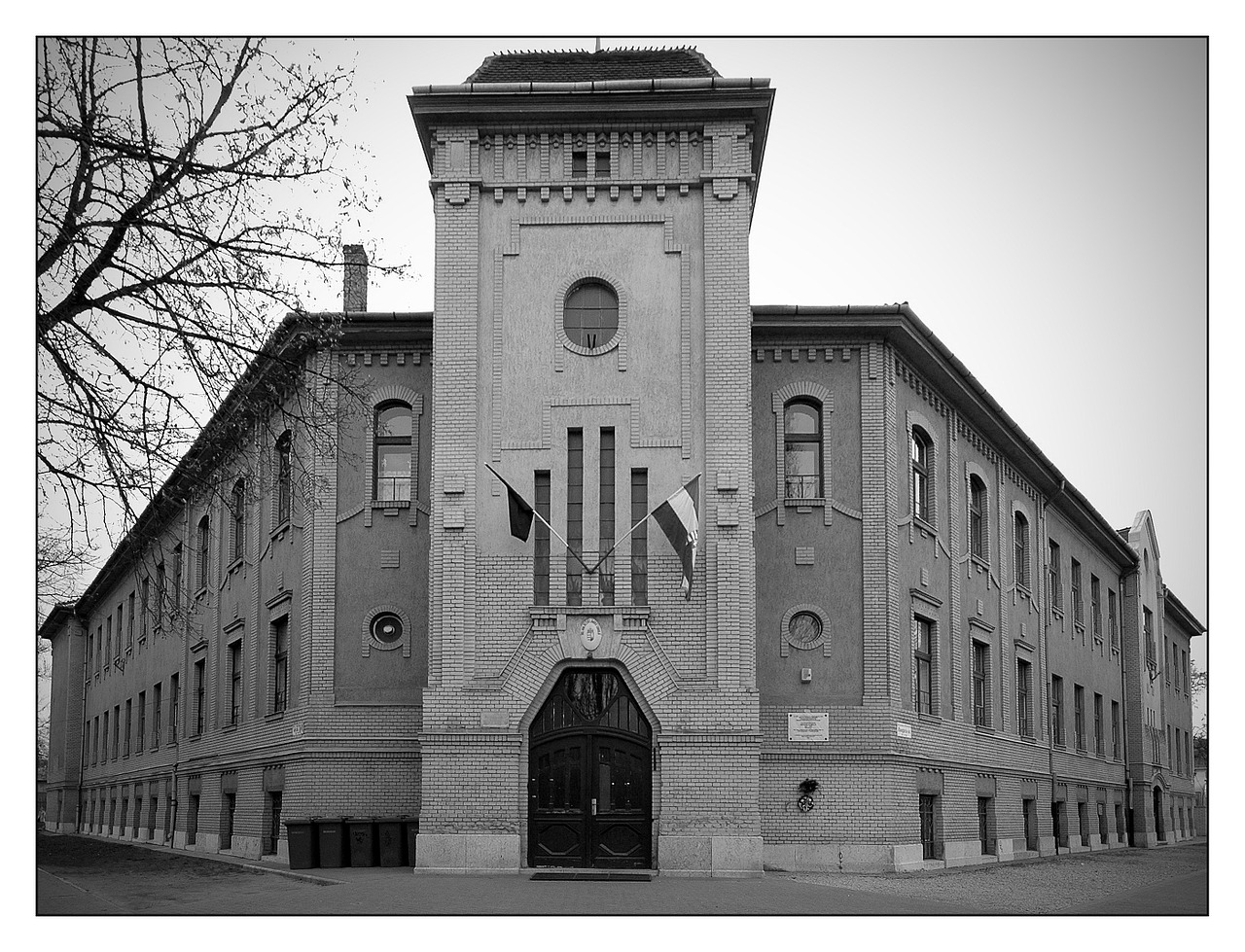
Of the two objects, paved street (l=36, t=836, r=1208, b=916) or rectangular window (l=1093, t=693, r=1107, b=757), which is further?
rectangular window (l=1093, t=693, r=1107, b=757)

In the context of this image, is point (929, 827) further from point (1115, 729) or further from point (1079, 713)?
point (1115, 729)

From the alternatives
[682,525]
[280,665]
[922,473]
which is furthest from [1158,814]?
[682,525]

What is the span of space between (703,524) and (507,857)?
594 centimetres

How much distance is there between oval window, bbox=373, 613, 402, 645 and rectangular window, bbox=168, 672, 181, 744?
41.4ft

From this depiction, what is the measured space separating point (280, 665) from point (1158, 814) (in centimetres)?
2958

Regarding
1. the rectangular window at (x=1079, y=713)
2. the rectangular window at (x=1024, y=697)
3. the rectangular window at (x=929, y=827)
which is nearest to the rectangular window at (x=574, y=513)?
the rectangular window at (x=929, y=827)

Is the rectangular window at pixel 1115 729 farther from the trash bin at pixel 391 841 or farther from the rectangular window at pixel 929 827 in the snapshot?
the trash bin at pixel 391 841

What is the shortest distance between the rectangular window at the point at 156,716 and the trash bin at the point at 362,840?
1711 centimetres

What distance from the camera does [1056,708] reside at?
38500 millimetres

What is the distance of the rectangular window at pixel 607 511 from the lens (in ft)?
79.5

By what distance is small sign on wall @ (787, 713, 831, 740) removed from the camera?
26.6 meters

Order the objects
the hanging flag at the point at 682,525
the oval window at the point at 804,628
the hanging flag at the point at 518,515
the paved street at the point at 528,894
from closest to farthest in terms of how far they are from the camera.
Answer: the paved street at the point at 528,894
the hanging flag at the point at 682,525
the hanging flag at the point at 518,515
the oval window at the point at 804,628

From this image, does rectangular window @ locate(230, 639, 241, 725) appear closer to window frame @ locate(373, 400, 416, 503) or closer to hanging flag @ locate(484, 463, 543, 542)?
window frame @ locate(373, 400, 416, 503)

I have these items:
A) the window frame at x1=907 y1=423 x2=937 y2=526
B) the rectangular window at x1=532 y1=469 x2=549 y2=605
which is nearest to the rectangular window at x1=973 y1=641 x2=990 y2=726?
the window frame at x1=907 y1=423 x2=937 y2=526
